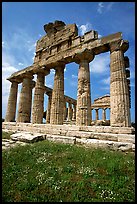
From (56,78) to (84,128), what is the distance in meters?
6.85

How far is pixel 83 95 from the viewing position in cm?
1358

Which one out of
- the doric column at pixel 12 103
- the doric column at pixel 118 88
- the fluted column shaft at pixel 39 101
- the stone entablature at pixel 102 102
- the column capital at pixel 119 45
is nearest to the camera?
the doric column at pixel 118 88

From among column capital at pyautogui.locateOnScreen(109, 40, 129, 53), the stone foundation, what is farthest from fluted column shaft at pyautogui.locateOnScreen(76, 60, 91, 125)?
column capital at pyautogui.locateOnScreen(109, 40, 129, 53)

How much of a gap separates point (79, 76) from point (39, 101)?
19.1 ft

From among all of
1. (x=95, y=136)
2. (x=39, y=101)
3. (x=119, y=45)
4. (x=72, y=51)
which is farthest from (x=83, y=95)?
(x=39, y=101)

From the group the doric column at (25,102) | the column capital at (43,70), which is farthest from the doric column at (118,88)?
the doric column at (25,102)

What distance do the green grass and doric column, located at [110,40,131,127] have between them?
373 cm

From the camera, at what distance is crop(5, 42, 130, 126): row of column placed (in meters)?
11.4

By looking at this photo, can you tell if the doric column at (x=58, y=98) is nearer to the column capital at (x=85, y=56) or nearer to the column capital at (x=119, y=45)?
the column capital at (x=85, y=56)

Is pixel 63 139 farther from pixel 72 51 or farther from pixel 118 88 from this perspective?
pixel 72 51

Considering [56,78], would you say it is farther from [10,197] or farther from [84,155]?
[10,197]

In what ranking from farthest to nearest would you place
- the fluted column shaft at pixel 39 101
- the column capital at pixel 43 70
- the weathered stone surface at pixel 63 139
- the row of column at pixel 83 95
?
the column capital at pixel 43 70
the fluted column shaft at pixel 39 101
the row of column at pixel 83 95
the weathered stone surface at pixel 63 139

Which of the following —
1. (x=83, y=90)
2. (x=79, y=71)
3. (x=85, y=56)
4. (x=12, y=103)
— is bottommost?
(x=12, y=103)

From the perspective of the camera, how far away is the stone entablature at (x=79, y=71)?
11816 millimetres
